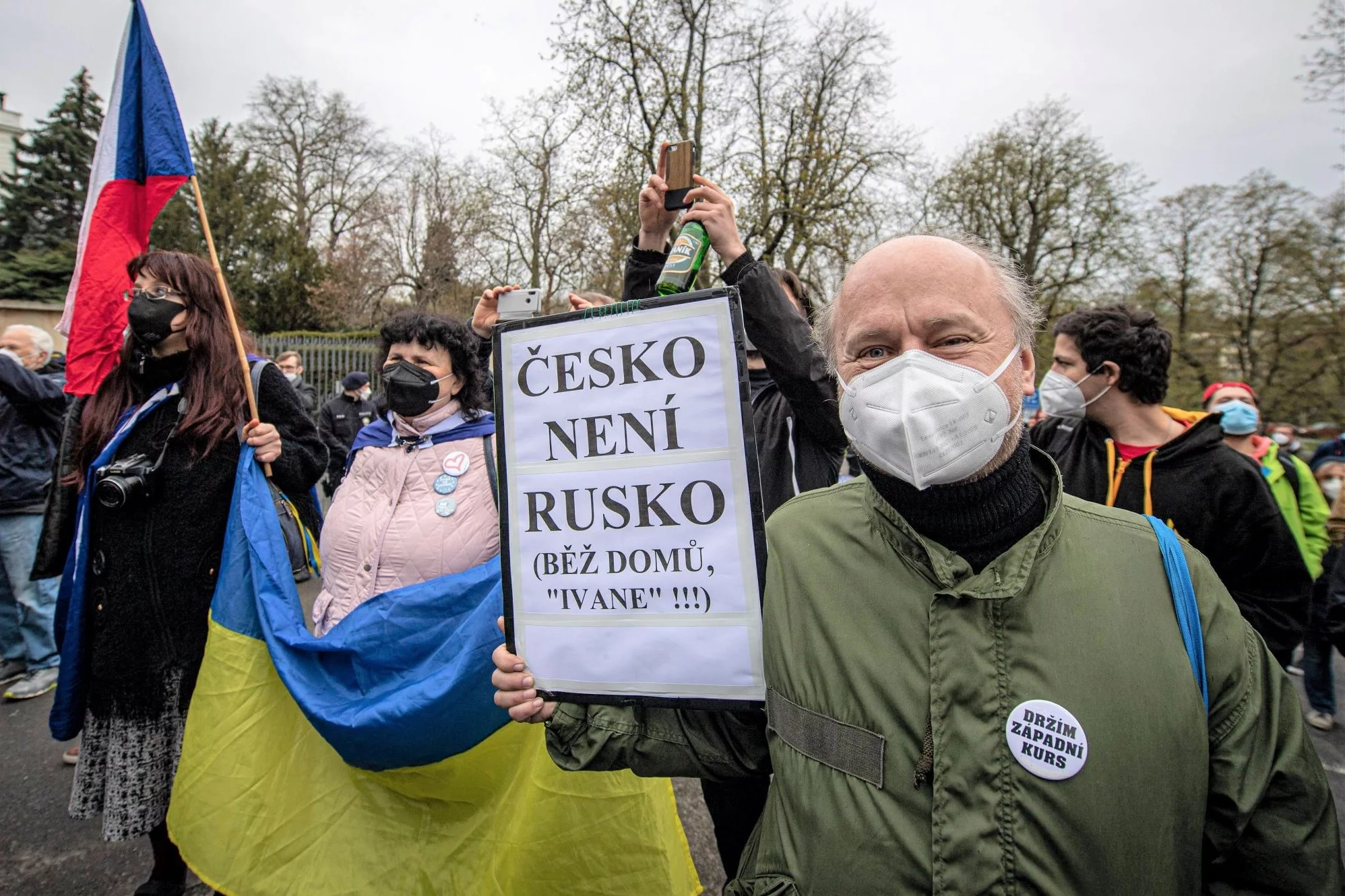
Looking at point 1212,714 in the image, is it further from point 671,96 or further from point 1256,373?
point 1256,373

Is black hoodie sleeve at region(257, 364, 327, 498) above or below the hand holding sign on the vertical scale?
above

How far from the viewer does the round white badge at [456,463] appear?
87.1 inches

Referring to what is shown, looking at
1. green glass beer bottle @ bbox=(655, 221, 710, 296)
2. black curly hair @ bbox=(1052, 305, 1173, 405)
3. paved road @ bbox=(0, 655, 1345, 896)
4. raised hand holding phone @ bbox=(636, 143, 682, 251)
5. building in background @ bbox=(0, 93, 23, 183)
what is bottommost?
paved road @ bbox=(0, 655, 1345, 896)

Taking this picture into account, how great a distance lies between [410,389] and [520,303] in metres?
0.45

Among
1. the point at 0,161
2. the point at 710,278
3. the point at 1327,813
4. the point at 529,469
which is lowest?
the point at 1327,813

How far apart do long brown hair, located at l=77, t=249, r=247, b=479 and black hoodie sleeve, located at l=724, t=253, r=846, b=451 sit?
1759 millimetres

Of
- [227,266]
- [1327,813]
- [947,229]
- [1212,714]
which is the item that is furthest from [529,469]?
[227,266]

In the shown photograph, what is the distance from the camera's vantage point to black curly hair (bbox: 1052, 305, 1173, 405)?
230 centimetres

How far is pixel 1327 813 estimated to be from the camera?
1.00 metres

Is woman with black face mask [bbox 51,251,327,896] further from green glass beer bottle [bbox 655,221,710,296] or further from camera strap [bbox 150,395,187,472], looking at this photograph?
green glass beer bottle [bbox 655,221,710,296]

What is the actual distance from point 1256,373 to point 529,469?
1902 centimetres

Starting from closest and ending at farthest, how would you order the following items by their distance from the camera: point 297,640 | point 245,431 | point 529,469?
point 529,469 → point 297,640 → point 245,431

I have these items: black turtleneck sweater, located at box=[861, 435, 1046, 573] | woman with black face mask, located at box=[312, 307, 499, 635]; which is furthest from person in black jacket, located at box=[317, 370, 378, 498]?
black turtleneck sweater, located at box=[861, 435, 1046, 573]

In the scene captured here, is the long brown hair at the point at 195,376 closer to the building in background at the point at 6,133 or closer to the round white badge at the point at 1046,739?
the round white badge at the point at 1046,739
